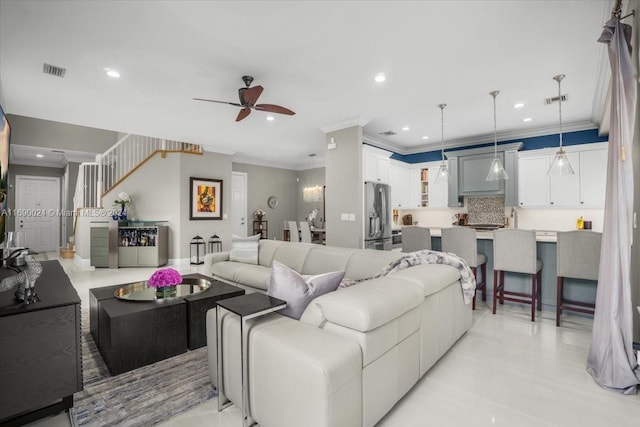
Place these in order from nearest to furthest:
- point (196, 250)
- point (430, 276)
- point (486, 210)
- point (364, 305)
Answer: point (364, 305), point (430, 276), point (486, 210), point (196, 250)

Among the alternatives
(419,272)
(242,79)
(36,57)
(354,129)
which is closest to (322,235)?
(354,129)

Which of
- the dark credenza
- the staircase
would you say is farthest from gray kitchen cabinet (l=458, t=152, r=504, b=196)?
the dark credenza

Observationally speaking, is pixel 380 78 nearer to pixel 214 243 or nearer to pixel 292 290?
pixel 292 290

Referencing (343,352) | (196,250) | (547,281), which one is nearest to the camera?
(343,352)

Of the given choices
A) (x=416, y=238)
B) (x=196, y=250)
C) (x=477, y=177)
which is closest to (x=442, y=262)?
(x=416, y=238)

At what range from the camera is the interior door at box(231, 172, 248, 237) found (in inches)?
336

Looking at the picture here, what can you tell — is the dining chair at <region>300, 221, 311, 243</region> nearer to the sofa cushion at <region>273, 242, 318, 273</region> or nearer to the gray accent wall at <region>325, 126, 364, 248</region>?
the gray accent wall at <region>325, 126, 364, 248</region>

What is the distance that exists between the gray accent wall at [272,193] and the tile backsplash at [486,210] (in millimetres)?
5333

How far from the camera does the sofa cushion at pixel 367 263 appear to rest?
320 cm

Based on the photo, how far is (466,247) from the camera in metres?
3.92

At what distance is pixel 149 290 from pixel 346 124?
380 cm

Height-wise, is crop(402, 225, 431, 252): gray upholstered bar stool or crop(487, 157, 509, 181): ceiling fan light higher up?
crop(487, 157, 509, 181): ceiling fan light

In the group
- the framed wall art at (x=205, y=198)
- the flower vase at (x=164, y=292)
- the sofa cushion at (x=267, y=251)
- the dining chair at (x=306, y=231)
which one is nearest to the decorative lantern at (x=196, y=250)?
the framed wall art at (x=205, y=198)

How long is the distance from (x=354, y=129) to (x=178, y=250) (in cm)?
480
